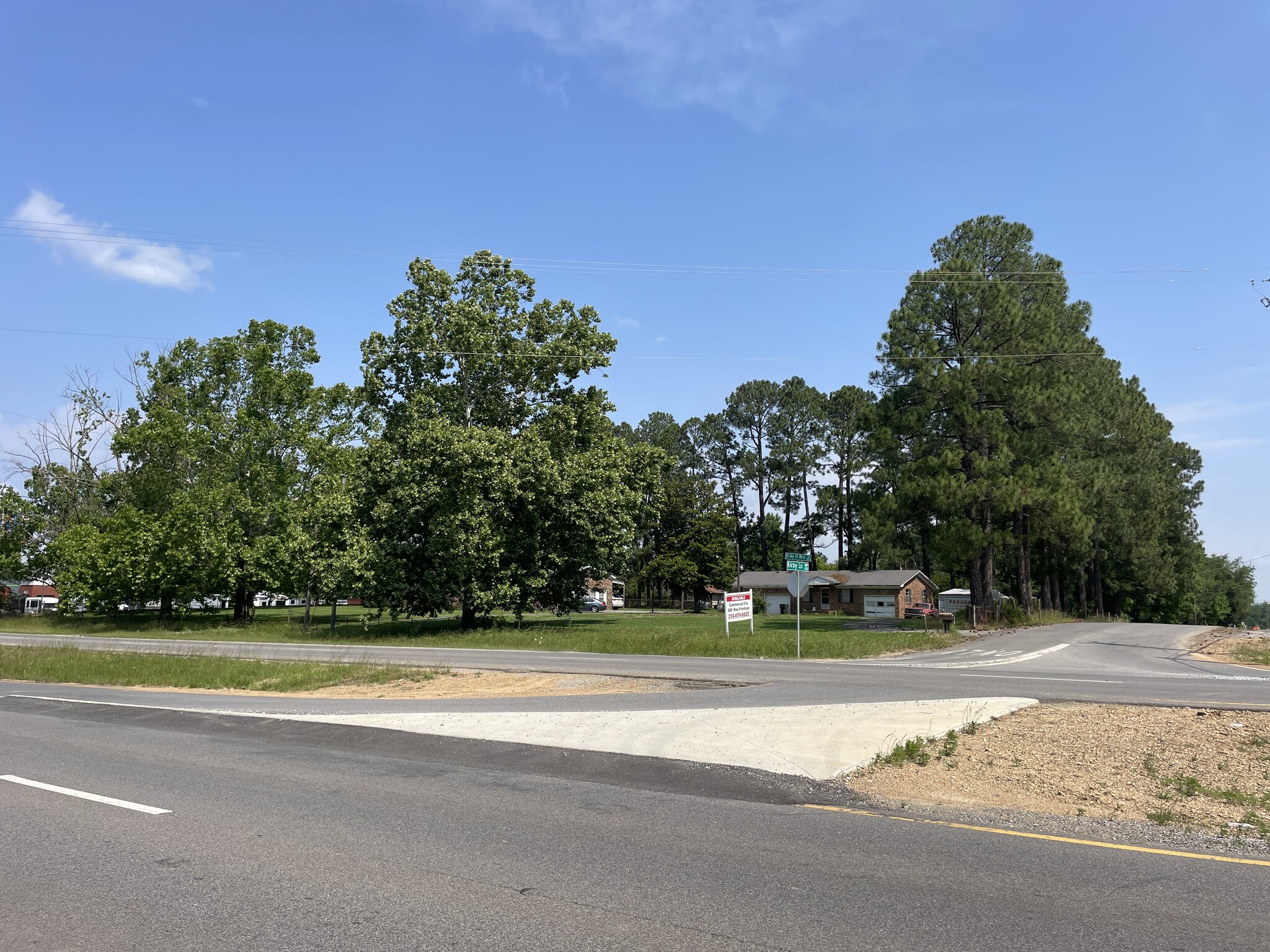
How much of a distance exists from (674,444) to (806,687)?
2852 inches

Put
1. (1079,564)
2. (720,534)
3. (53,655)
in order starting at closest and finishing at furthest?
(53,655) → (1079,564) → (720,534)

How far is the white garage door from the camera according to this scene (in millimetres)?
65325

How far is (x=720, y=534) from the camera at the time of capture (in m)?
74.3

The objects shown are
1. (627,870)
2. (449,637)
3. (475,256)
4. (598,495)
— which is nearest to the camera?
(627,870)

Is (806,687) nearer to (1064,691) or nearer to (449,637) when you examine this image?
(1064,691)

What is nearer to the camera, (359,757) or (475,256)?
(359,757)

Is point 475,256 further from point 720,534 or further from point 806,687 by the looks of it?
point 720,534

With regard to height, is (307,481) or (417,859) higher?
(307,481)

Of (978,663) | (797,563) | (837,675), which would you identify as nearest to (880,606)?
(978,663)

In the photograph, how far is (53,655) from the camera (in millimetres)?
23547

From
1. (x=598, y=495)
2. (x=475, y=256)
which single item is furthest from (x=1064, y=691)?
(x=475, y=256)

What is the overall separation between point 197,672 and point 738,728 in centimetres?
1443

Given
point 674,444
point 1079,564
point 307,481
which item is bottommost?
point 1079,564

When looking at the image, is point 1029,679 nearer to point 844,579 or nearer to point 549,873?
point 549,873
